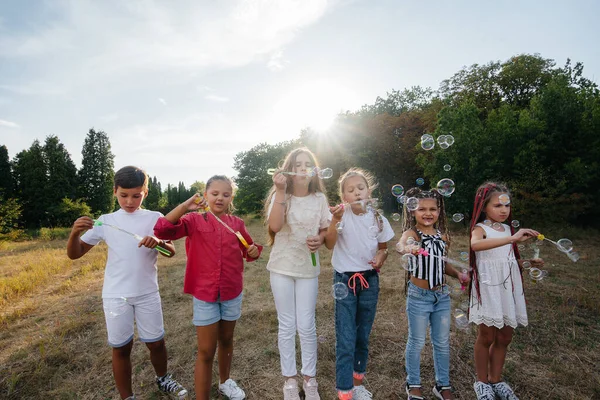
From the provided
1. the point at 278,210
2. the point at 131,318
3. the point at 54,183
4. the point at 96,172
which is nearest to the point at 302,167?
the point at 278,210

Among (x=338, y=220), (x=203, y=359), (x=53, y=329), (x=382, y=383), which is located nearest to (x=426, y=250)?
(x=338, y=220)

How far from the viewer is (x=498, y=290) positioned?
8.99 ft

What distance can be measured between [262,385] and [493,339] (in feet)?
7.00

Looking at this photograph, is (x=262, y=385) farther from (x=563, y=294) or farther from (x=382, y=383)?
(x=563, y=294)

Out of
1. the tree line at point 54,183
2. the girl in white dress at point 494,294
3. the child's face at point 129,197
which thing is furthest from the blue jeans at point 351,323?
the tree line at point 54,183

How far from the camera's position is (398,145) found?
23.2m

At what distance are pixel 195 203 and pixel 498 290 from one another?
8.57ft

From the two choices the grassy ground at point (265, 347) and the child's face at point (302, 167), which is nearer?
the child's face at point (302, 167)

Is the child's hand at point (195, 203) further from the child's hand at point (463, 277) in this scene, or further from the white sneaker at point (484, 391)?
the white sneaker at point (484, 391)

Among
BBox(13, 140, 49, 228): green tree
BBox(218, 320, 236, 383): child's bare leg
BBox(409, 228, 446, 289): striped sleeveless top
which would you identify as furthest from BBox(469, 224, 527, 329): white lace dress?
BBox(13, 140, 49, 228): green tree

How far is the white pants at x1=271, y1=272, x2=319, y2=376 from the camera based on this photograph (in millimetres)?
2588

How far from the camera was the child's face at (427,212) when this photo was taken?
280cm

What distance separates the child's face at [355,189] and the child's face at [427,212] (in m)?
0.49

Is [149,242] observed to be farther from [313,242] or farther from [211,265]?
[313,242]
